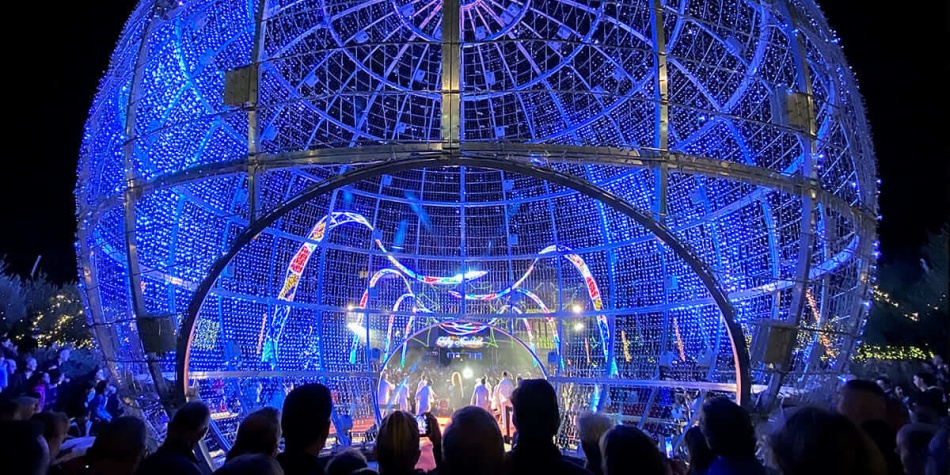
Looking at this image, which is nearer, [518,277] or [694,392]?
[694,392]

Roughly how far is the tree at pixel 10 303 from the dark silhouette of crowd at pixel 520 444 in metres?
17.1

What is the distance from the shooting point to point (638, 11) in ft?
37.3

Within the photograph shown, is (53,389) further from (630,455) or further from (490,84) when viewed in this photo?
(630,455)

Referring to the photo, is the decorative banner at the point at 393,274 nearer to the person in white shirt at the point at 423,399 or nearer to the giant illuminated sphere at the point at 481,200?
the giant illuminated sphere at the point at 481,200

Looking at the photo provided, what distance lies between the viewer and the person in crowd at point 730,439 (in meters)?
3.03

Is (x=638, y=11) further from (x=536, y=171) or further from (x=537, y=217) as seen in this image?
(x=536, y=171)

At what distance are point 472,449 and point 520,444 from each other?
383mm

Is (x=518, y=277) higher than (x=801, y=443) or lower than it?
higher

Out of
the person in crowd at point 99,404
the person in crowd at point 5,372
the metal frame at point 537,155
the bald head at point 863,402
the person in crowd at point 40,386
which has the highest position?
the metal frame at point 537,155

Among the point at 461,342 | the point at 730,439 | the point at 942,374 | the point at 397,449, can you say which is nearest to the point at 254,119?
the point at 397,449

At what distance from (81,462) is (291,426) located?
1.86 meters

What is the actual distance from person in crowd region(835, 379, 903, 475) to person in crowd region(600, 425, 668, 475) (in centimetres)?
184

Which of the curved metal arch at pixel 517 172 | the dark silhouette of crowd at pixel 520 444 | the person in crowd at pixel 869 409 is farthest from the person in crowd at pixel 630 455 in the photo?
the curved metal arch at pixel 517 172

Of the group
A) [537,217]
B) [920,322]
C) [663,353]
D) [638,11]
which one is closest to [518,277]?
[537,217]
